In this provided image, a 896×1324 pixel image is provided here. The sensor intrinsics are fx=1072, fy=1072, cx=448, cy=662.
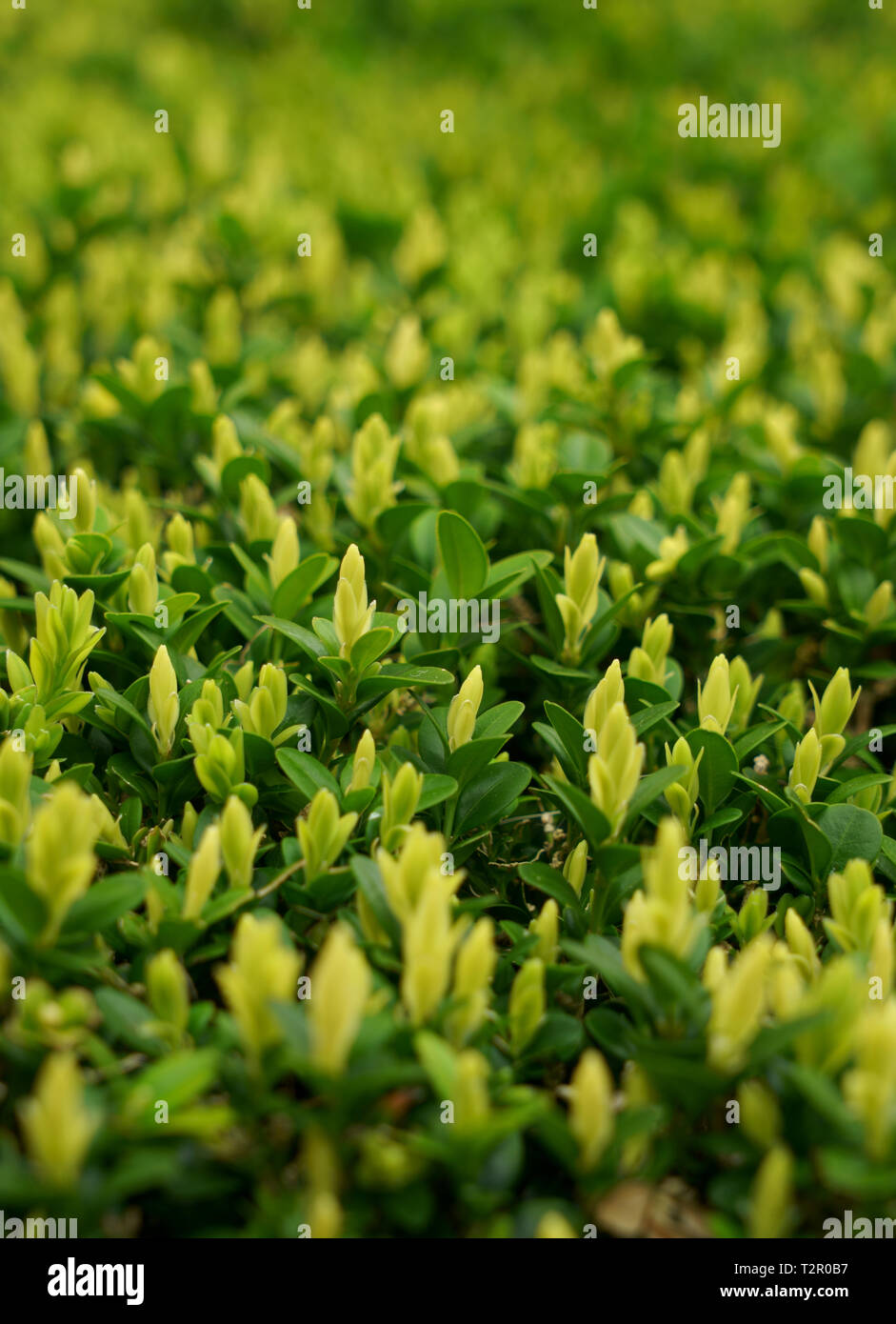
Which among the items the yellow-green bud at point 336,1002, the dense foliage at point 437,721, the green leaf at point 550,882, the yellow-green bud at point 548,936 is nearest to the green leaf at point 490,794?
the dense foliage at point 437,721

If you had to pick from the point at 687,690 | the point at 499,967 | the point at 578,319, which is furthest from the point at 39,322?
the point at 499,967

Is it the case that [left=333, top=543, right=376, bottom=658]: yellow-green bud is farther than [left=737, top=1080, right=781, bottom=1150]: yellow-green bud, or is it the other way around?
[left=333, top=543, right=376, bottom=658]: yellow-green bud

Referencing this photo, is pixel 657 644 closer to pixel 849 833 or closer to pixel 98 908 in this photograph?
pixel 849 833

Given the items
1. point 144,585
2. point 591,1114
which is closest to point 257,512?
point 144,585

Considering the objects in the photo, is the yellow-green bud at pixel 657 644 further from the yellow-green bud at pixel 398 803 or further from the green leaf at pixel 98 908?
the green leaf at pixel 98 908

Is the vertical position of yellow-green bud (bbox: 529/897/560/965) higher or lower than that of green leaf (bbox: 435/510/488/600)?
lower

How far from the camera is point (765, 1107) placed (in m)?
1.71

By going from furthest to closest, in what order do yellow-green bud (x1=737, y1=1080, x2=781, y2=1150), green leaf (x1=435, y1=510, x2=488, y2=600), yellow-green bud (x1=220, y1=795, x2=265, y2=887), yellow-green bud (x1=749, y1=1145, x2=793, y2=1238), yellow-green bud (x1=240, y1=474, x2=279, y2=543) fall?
1. yellow-green bud (x1=240, y1=474, x2=279, y2=543)
2. green leaf (x1=435, y1=510, x2=488, y2=600)
3. yellow-green bud (x1=220, y1=795, x2=265, y2=887)
4. yellow-green bud (x1=737, y1=1080, x2=781, y2=1150)
5. yellow-green bud (x1=749, y1=1145, x2=793, y2=1238)

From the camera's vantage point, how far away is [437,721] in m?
2.34

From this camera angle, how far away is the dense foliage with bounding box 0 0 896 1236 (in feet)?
5.50

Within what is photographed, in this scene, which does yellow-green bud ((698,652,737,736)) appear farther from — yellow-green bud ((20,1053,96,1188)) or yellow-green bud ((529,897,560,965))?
yellow-green bud ((20,1053,96,1188))

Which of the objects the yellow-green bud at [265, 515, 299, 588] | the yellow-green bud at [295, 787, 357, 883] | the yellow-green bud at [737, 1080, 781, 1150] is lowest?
the yellow-green bud at [737, 1080, 781, 1150]

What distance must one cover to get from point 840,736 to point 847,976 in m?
0.77

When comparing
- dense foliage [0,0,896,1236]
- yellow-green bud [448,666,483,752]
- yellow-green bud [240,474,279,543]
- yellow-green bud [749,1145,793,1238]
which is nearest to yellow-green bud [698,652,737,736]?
dense foliage [0,0,896,1236]
